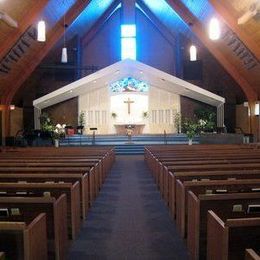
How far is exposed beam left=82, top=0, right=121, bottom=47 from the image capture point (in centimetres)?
1827

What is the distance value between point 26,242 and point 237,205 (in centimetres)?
150

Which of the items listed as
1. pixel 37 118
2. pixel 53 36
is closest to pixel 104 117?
pixel 37 118

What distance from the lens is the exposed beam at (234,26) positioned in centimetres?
1020

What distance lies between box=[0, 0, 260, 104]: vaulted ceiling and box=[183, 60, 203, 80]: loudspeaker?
1.83 meters

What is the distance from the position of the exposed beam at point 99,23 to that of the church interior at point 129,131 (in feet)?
0.23

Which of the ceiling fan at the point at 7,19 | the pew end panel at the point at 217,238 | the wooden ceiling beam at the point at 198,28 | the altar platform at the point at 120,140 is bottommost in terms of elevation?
the pew end panel at the point at 217,238

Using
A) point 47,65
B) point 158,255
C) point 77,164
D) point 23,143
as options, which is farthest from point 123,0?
point 158,255

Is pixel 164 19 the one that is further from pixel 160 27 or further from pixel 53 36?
pixel 53 36

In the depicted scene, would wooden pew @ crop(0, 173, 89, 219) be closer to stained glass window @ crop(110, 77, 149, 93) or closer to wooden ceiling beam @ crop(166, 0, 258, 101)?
wooden ceiling beam @ crop(166, 0, 258, 101)

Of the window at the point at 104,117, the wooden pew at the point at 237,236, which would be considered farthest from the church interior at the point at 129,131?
the window at the point at 104,117

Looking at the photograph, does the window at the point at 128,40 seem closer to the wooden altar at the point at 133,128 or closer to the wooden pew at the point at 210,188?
the wooden altar at the point at 133,128

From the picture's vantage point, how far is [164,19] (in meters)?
17.6

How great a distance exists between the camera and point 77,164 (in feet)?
17.3

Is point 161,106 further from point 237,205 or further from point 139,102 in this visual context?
point 237,205
